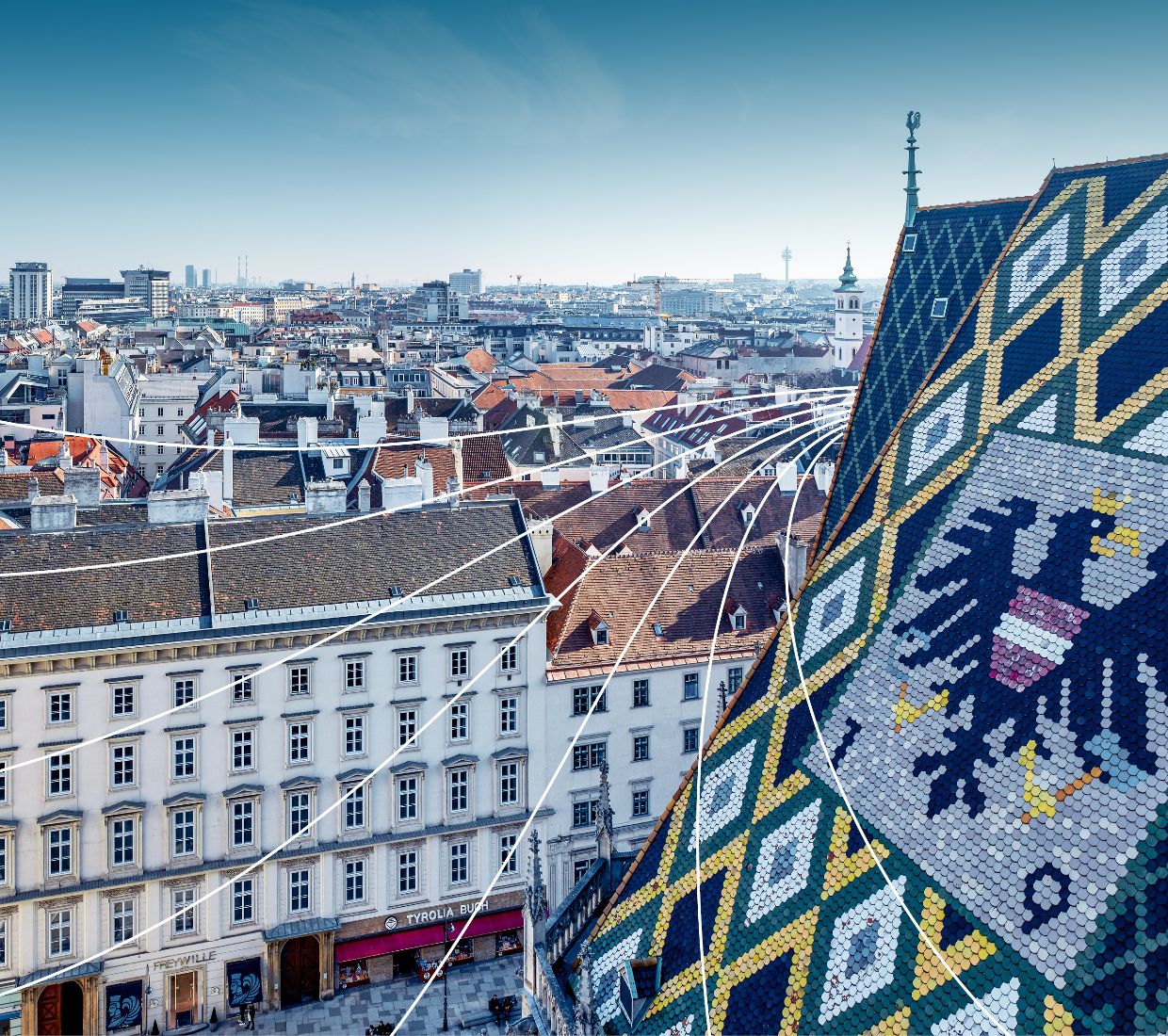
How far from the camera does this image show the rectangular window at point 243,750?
30359mm

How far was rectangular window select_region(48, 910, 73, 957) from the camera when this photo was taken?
95.1 ft

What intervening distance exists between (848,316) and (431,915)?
10005 centimetres

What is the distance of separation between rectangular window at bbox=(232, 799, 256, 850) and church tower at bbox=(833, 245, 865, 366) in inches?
3817

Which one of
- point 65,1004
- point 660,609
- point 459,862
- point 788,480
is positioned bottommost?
point 65,1004

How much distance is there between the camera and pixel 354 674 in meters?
31.4

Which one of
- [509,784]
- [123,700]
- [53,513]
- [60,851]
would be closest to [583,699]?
[509,784]

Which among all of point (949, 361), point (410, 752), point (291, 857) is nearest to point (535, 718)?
point (410, 752)

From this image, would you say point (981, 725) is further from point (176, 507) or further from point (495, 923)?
point (176, 507)

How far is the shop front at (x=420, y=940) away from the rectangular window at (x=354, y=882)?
661 millimetres

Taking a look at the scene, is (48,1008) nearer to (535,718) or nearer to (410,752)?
(410,752)

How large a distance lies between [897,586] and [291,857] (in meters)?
19.9

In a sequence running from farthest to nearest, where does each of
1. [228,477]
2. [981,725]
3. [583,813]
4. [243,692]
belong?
[228,477]
[583,813]
[243,692]
[981,725]

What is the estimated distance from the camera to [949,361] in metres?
18.5

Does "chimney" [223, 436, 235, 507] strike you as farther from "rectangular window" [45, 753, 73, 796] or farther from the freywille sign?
the freywille sign
